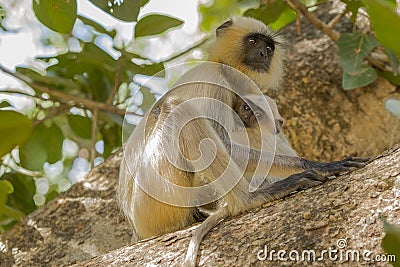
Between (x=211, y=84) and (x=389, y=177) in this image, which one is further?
(x=211, y=84)

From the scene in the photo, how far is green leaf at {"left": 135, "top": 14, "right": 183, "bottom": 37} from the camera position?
3.44 metres

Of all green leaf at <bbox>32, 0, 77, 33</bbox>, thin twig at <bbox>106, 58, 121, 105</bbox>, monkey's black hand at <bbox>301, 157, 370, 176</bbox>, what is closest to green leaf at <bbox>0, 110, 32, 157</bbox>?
monkey's black hand at <bbox>301, 157, 370, 176</bbox>

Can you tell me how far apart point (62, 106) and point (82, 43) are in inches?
17.6

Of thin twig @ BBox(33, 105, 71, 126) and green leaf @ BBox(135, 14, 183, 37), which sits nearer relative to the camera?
green leaf @ BBox(135, 14, 183, 37)

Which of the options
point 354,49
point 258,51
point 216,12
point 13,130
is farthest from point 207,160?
point 216,12

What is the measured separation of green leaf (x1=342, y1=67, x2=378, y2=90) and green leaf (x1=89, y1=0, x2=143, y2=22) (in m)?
1.45

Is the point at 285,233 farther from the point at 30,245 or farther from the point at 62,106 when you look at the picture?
the point at 62,106

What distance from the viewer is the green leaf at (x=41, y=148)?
392cm

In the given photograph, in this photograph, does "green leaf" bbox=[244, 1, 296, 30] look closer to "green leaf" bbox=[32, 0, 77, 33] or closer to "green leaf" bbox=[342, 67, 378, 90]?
"green leaf" bbox=[342, 67, 378, 90]

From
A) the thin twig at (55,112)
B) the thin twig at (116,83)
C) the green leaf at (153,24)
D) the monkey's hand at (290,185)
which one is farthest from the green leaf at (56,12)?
the monkey's hand at (290,185)

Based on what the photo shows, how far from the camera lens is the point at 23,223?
3.58 metres

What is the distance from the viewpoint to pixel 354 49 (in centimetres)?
387

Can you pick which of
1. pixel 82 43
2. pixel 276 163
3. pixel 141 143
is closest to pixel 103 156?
pixel 82 43

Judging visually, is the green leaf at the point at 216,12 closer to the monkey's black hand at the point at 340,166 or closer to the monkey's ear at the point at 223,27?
the monkey's ear at the point at 223,27
